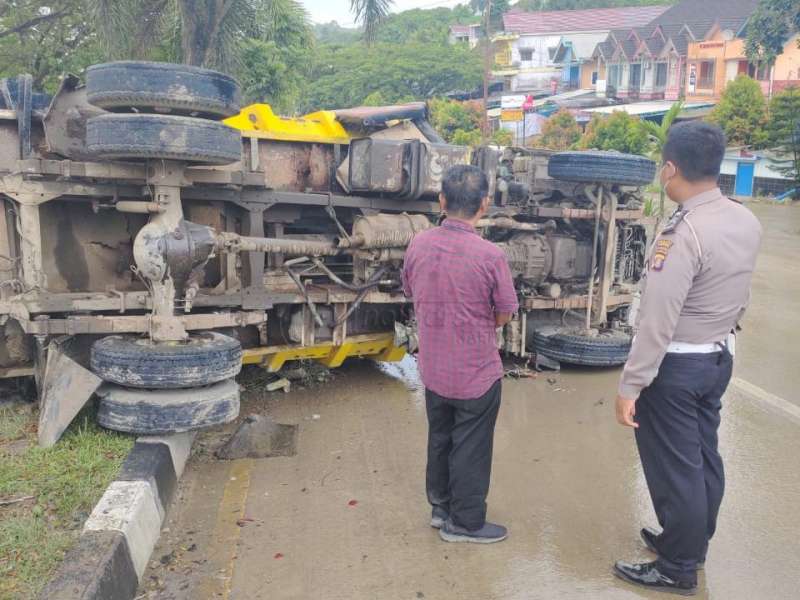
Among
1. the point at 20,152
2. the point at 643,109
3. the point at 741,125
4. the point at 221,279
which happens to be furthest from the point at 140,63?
the point at 643,109

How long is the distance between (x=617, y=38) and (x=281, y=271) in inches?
1940

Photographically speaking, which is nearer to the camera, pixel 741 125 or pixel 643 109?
pixel 741 125

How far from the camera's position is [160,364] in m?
4.04

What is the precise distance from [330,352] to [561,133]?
2939 centimetres

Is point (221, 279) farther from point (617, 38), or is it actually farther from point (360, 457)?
point (617, 38)

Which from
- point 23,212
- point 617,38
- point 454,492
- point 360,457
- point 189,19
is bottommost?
point 360,457

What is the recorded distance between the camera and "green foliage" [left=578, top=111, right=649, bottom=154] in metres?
26.7

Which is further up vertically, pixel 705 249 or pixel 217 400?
pixel 705 249

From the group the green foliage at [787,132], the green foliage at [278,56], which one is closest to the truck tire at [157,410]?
the green foliage at [278,56]

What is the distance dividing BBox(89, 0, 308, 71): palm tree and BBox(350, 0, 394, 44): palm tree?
1.60 m

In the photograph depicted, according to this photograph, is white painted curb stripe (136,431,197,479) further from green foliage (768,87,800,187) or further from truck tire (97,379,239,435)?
green foliage (768,87,800,187)

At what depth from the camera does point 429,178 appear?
18.4ft

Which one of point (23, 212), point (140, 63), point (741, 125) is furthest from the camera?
point (741, 125)

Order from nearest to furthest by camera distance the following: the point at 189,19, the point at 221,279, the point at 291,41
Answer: the point at 221,279, the point at 189,19, the point at 291,41
